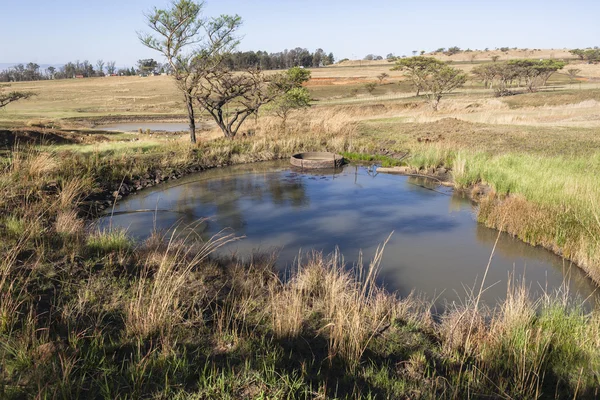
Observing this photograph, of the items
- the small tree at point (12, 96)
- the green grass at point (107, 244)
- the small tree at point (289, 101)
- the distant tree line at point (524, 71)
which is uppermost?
the distant tree line at point (524, 71)

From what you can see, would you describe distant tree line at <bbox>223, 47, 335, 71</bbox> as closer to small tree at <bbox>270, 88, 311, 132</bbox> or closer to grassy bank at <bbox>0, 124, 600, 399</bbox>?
small tree at <bbox>270, 88, 311, 132</bbox>

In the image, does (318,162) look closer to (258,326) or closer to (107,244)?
(107,244)

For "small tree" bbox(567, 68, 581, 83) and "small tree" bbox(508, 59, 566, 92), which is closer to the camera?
"small tree" bbox(508, 59, 566, 92)

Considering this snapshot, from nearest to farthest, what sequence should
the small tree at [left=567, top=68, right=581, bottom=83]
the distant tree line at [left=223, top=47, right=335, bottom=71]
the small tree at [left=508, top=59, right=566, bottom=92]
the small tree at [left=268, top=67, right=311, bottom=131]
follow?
1. the small tree at [left=268, top=67, right=311, bottom=131]
2. the small tree at [left=508, top=59, right=566, bottom=92]
3. the small tree at [left=567, top=68, right=581, bottom=83]
4. the distant tree line at [left=223, top=47, right=335, bottom=71]

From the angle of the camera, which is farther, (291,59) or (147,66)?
(291,59)

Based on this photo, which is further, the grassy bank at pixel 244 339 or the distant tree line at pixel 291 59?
the distant tree line at pixel 291 59

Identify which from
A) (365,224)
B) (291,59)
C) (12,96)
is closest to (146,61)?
(291,59)

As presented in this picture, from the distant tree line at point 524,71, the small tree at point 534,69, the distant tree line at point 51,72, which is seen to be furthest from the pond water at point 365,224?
the distant tree line at point 51,72

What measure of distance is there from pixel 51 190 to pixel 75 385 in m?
6.94

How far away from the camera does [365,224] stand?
819 cm

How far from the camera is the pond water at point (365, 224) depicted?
19.5ft

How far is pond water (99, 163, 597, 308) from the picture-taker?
5938 mm

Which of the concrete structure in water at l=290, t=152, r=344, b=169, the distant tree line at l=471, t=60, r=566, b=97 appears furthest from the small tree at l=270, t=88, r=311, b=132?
the distant tree line at l=471, t=60, r=566, b=97

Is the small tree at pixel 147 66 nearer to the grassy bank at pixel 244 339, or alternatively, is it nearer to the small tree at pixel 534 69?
the grassy bank at pixel 244 339
